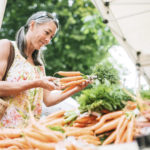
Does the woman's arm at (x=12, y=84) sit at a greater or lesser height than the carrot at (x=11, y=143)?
greater

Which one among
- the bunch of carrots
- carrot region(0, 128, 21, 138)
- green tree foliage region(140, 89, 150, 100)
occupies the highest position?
the bunch of carrots

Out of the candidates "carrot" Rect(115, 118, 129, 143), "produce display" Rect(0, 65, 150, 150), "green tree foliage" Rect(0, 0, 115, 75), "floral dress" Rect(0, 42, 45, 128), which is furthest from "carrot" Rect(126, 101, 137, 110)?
"green tree foliage" Rect(0, 0, 115, 75)

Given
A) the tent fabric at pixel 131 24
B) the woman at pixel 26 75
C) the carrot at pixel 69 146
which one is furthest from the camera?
the tent fabric at pixel 131 24

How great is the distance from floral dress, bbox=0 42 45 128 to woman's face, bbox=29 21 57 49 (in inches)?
6.1

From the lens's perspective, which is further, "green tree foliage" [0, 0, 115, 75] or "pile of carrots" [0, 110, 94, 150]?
"green tree foliage" [0, 0, 115, 75]

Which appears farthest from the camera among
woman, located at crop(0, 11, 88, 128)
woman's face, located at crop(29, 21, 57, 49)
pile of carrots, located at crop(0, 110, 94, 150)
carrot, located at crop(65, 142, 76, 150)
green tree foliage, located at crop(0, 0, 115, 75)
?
green tree foliage, located at crop(0, 0, 115, 75)

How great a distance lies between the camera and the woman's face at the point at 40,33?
1.75m

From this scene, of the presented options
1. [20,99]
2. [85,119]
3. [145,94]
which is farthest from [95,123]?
[20,99]

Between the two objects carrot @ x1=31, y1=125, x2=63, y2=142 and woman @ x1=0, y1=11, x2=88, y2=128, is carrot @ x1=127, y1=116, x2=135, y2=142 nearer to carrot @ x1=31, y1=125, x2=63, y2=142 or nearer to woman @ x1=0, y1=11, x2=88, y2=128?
carrot @ x1=31, y1=125, x2=63, y2=142

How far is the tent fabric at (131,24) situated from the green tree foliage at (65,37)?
365 cm

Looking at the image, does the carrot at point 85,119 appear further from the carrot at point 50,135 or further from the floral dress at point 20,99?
the floral dress at point 20,99

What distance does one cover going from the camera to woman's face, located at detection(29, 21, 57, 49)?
1.75 meters

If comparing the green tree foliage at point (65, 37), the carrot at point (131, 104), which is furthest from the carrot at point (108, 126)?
the green tree foliage at point (65, 37)

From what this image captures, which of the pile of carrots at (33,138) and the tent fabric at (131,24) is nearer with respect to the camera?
the pile of carrots at (33,138)
